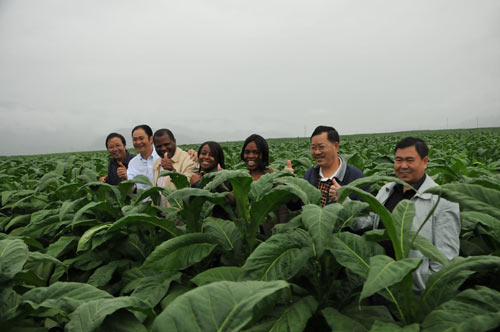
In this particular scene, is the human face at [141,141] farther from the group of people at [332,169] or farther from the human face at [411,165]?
the human face at [411,165]

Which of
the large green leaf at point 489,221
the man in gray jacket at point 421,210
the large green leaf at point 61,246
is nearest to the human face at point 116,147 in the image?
the large green leaf at point 61,246

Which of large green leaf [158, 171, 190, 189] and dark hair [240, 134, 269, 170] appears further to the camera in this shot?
dark hair [240, 134, 269, 170]

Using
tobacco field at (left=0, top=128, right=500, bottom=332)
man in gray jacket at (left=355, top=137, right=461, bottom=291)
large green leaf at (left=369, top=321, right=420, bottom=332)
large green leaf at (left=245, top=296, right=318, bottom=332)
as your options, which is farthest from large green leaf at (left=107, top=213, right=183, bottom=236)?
large green leaf at (left=369, top=321, right=420, bottom=332)

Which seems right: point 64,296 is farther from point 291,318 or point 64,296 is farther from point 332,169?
point 332,169

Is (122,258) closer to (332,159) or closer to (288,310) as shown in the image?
(288,310)

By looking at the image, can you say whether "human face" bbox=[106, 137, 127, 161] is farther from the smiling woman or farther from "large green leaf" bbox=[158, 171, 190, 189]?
"large green leaf" bbox=[158, 171, 190, 189]

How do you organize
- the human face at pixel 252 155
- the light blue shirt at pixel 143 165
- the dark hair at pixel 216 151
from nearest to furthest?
the human face at pixel 252 155, the dark hair at pixel 216 151, the light blue shirt at pixel 143 165

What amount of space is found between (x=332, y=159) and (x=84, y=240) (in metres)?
2.31

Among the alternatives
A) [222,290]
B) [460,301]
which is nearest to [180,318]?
[222,290]

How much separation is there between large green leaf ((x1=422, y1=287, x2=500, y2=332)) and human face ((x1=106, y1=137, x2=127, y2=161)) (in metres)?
4.82

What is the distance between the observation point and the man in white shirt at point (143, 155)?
15.3 feet

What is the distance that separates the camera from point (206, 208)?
2.49 metres

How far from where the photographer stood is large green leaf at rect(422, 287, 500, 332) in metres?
1.23

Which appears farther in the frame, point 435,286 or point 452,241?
point 452,241
